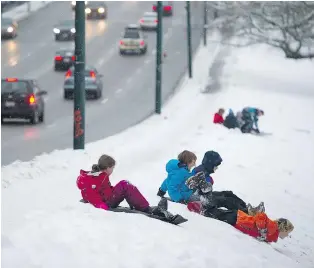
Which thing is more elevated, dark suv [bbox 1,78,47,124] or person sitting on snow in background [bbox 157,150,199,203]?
person sitting on snow in background [bbox 157,150,199,203]

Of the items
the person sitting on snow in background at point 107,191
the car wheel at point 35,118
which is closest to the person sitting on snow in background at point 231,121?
the car wheel at point 35,118

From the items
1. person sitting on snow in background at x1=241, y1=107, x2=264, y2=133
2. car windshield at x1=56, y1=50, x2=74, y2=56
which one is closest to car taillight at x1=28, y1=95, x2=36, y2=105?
person sitting on snow in background at x1=241, y1=107, x2=264, y2=133

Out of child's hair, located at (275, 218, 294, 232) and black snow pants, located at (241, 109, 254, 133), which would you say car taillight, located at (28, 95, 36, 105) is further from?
child's hair, located at (275, 218, 294, 232)

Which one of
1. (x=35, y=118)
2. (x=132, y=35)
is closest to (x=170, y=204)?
(x=35, y=118)

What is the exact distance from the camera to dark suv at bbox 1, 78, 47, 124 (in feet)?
88.8

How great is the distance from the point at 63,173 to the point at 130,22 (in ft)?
182

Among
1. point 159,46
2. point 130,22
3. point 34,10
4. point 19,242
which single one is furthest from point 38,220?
point 34,10

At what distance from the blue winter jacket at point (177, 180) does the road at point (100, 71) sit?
8.62 m

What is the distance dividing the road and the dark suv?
1.33ft

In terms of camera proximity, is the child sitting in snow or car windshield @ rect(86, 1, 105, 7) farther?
car windshield @ rect(86, 1, 105, 7)

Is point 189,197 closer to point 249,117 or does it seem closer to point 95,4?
point 249,117

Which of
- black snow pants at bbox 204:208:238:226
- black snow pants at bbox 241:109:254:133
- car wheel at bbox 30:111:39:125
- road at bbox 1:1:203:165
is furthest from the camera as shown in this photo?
car wheel at bbox 30:111:39:125

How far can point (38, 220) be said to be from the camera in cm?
861

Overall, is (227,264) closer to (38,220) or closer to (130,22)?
(38,220)
